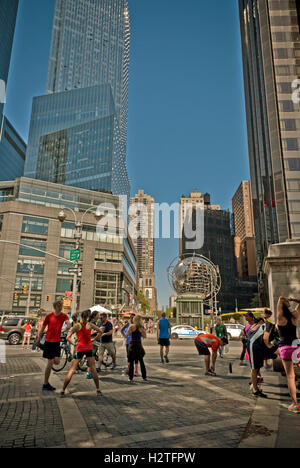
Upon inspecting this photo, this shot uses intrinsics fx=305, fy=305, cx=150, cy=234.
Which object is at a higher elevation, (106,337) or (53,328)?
(53,328)

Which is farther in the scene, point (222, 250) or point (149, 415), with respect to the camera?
point (222, 250)

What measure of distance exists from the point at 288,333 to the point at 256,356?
1310mm

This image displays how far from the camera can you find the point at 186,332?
101 ft

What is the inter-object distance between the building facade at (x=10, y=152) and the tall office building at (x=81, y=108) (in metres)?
14.9

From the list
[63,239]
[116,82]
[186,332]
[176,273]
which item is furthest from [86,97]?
[186,332]

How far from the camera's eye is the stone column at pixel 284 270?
9.68 meters

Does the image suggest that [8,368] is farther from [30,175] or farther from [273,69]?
[30,175]

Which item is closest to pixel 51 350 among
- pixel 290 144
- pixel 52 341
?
pixel 52 341

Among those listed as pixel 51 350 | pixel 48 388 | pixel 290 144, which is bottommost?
pixel 48 388

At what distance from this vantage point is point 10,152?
13362 centimetres

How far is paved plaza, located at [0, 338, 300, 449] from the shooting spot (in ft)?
12.6

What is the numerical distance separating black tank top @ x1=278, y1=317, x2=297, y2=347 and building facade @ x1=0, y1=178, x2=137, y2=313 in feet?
185

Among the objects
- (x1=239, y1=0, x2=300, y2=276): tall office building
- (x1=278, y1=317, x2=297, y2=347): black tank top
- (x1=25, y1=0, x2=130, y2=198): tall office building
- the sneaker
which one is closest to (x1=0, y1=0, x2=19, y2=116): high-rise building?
(x1=25, y1=0, x2=130, y2=198): tall office building

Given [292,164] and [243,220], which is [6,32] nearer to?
[292,164]
